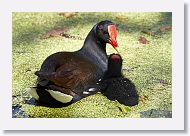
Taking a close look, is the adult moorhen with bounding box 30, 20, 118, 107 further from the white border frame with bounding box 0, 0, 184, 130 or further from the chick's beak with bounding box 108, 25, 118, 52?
the white border frame with bounding box 0, 0, 184, 130

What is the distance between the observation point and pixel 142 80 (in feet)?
12.1

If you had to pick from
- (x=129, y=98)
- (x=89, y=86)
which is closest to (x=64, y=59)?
(x=89, y=86)

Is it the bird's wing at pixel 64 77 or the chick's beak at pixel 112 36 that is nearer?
the bird's wing at pixel 64 77

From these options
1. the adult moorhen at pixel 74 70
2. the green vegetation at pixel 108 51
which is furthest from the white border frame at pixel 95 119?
the adult moorhen at pixel 74 70

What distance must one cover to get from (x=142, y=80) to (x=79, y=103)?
442 millimetres

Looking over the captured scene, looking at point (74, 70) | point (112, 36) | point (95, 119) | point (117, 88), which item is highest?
point (112, 36)

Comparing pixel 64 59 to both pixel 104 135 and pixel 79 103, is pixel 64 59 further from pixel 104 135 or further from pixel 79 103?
pixel 104 135

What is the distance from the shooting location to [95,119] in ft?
11.4

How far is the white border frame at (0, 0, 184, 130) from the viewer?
11.4 ft

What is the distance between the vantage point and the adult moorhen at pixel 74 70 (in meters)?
3.31

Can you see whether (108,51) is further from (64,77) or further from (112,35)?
(64,77)

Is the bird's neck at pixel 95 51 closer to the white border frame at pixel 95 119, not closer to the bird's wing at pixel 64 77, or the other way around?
the bird's wing at pixel 64 77

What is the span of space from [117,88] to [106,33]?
318 millimetres

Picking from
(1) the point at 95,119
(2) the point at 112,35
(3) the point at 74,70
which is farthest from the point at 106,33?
(1) the point at 95,119
